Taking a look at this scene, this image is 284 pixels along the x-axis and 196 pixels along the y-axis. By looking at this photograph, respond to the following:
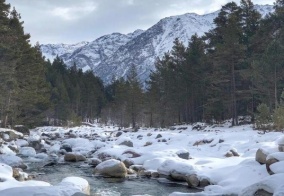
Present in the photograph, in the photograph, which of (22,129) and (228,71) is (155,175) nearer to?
(228,71)

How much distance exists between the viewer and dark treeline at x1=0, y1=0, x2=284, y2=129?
29.6 m

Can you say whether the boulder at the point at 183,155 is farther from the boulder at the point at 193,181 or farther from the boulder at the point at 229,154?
the boulder at the point at 193,181

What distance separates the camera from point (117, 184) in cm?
1523

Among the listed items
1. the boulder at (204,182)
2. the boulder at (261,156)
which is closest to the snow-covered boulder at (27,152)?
the boulder at (204,182)

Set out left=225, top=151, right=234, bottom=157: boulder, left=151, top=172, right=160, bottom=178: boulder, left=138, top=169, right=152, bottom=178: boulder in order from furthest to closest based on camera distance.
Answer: left=225, top=151, right=234, bottom=157: boulder → left=138, top=169, right=152, bottom=178: boulder → left=151, top=172, right=160, bottom=178: boulder

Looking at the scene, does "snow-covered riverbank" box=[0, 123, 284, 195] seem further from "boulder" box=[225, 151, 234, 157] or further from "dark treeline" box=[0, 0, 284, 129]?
Result: "dark treeline" box=[0, 0, 284, 129]

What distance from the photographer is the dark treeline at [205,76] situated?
97.1ft

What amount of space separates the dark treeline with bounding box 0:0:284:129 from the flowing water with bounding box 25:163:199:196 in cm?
1103

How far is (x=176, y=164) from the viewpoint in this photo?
53.3ft

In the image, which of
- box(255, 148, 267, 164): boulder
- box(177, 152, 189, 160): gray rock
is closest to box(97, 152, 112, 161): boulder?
box(177, 152, 189, 160): gray rock

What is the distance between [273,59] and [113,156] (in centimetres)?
1496

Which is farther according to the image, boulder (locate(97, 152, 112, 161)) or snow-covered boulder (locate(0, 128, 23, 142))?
snow-covered boulder (locate(0, 128, 23, 142))

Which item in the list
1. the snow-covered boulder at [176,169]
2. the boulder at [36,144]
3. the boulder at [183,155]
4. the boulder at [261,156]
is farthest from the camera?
the boulder at [36,144]

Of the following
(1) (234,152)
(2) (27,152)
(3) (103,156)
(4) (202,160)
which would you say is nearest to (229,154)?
(1) (234,152)
